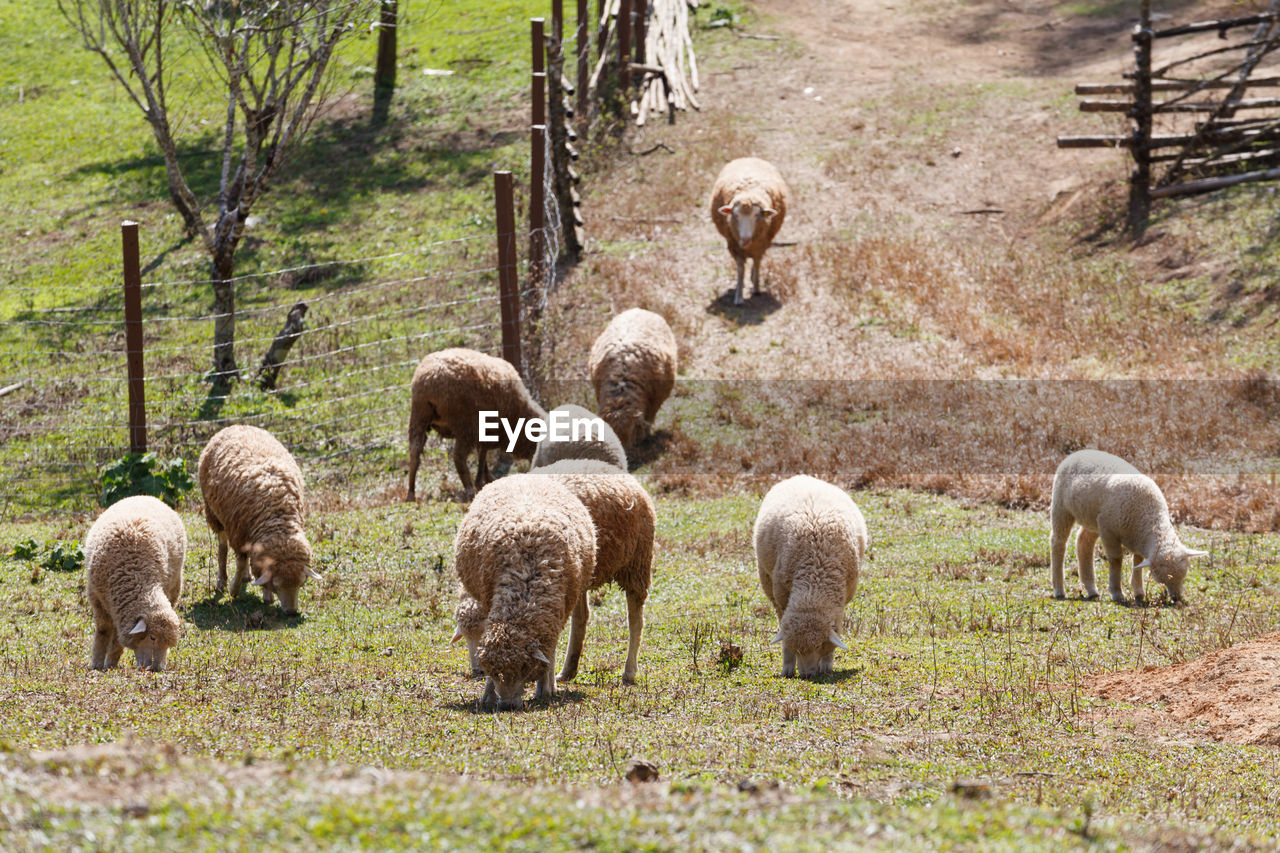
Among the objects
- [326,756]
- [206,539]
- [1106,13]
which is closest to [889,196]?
[1106,13]

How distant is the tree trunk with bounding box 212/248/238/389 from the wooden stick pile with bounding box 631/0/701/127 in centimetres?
1234

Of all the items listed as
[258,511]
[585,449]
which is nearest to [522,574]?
[258,511]

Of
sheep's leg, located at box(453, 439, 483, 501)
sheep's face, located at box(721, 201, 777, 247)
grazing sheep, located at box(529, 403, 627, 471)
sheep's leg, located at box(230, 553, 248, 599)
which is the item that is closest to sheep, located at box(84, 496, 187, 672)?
sheep's leg, located at box(230, 553, 248, 599)

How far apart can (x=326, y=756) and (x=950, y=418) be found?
A: 12.7 meters

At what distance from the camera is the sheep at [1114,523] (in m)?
11.4

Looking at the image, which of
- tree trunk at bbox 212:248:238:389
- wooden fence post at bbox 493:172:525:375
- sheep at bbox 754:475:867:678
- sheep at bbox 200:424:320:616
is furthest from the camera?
tree trunk at bbox 212:248:238:389

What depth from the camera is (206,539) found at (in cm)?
1364

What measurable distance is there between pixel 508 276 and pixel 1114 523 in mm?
9151

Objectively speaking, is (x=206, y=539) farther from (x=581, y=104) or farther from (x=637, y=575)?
(x=581, y=104)

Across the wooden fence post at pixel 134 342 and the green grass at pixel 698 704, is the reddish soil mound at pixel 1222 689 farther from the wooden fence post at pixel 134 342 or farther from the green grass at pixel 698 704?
the wooden fence post at pixel 134 342

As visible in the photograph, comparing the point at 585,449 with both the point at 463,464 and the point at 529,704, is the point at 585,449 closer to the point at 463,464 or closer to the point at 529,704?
the point at 463,464

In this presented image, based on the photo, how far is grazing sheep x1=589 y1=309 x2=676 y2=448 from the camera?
16.8m

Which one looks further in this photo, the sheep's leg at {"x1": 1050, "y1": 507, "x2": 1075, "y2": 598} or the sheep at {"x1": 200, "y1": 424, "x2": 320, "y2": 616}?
the sheep's leg at {"x1": 1050, "y1": 507, "x2": 1075, "y2": 598}

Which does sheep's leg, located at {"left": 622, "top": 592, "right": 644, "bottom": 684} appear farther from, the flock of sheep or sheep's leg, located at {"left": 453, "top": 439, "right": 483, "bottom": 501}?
sheep's leg, located at {"left": 453, "top": 439, "right": 483, "bottom": 501}
